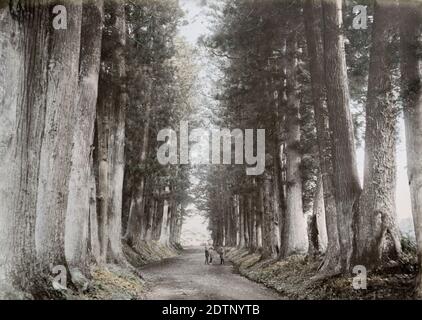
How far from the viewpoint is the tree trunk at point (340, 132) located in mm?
10562

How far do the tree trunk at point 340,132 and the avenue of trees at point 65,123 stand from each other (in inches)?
235

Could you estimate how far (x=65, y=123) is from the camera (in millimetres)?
8500

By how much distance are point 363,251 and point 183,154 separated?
2631 centimetres

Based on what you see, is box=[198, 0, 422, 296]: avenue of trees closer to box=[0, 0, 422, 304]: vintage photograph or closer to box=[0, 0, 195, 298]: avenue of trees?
box=[0, 0, 422, 304]: vintage photograph

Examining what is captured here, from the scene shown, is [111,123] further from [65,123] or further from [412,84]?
[412,84]

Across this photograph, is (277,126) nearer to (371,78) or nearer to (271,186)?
(271,186)

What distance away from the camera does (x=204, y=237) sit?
7215 inches

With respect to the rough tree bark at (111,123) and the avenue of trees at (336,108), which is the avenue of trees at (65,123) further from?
the avenue of trees at (336,108)

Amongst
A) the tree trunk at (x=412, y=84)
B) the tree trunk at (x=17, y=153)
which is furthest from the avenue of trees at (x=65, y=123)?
the tree trunk at (x=412, y=84)

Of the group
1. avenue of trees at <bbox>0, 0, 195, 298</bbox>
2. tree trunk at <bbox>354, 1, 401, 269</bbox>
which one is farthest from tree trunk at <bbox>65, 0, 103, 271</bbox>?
tree trunk at <bbox>354, 1, 401, 269</bbox>
